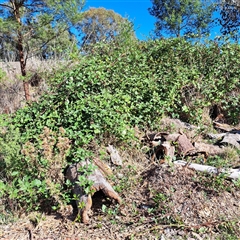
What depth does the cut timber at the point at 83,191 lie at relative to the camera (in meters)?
2.08

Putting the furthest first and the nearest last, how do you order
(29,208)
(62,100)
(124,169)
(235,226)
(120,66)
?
(120,66), (62,100), (124,169), (29,208), (235,226)

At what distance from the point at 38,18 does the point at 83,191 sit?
11.1 ft

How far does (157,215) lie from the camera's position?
205cm

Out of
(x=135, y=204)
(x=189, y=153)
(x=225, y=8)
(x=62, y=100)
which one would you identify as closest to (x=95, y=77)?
(x=62, y=100)

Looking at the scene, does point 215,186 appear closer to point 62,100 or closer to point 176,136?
point 176,136

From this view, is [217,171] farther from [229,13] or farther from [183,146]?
[229,13]

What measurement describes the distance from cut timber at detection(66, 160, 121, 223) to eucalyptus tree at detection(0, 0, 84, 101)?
2.90 metres

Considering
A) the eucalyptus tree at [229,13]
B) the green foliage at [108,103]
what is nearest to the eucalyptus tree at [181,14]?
the eucalyptus tree at [229,13]

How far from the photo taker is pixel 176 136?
3.25 metres

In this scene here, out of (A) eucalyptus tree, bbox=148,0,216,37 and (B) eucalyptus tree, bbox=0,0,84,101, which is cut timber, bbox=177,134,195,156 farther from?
(A) eucalyptus tree, bbox=148,0,216,37

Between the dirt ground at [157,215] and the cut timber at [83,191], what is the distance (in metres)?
0.09

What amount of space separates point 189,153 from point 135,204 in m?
1.18

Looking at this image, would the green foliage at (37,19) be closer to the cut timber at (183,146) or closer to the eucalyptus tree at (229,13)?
the cut timber at (183,146)

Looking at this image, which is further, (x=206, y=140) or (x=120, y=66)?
(x=120, y=66)
